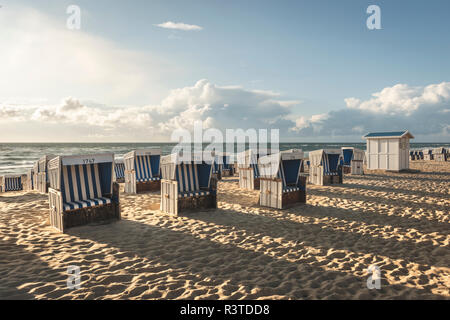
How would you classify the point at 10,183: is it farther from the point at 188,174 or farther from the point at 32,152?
the point at 32,152

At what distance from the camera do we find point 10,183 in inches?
628

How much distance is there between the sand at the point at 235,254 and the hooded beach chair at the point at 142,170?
2639 millimetres

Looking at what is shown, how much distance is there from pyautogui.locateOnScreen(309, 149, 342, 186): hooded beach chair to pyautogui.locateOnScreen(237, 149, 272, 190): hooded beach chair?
2973 millimetres

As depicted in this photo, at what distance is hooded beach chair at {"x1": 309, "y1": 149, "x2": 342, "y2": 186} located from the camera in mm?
12930

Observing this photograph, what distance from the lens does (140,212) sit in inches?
301

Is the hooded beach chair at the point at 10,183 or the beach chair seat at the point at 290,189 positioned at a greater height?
the beach chair seat at the point at 290,189

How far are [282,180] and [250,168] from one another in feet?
11.1

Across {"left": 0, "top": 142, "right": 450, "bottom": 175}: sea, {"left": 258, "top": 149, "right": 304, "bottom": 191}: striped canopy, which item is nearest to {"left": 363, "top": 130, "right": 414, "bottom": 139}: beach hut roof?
{"left": 258, "top": 149, "right": 304, "bottom": 191}: striped canopy

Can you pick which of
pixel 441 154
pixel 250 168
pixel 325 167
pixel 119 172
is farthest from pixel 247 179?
pixel 441 154

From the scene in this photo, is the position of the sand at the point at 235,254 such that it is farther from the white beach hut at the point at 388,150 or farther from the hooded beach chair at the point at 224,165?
the white beach hut at the point at 388,150

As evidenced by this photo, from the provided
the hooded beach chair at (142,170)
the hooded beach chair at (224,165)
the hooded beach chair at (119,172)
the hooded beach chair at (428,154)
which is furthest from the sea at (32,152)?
the hooded beach chair at (142,170)

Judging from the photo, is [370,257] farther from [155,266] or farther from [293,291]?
[155,266]

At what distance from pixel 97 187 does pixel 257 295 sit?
5168mm

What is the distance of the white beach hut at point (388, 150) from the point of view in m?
17.8
